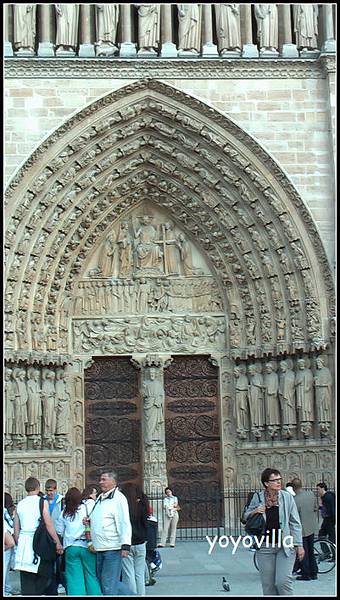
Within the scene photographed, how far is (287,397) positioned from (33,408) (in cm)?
365

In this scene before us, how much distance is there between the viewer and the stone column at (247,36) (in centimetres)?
1442

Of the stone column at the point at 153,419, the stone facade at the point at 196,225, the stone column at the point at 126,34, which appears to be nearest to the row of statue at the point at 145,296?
the stone facade at the point at 196,225

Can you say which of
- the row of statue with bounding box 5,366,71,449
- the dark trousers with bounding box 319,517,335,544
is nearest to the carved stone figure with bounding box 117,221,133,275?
the row of statue with bounding box 5,366,71,449

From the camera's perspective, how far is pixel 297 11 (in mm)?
14555

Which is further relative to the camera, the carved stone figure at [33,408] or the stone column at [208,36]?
the stone column at [208,36]

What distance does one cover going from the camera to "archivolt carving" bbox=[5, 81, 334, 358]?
1403 centimetres

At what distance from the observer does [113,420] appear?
1498 centimetres

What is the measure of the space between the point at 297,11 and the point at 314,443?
20.9ft

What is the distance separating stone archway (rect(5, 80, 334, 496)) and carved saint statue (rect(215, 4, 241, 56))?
1037 millimetres

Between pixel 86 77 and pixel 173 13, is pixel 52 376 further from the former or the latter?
pixel 173 13

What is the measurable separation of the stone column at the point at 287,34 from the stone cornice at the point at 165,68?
151 mm

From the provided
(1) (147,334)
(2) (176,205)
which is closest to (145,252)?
(2) (176,205)

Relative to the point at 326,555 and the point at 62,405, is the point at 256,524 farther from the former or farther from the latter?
the point at 62,405

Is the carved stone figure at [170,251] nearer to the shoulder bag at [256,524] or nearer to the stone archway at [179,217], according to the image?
the stone archway at [179,217]
